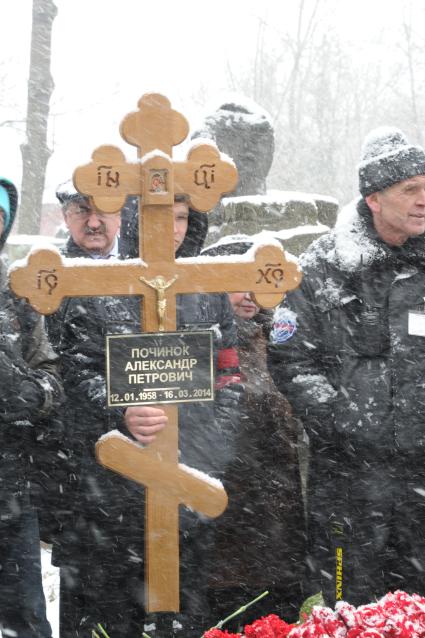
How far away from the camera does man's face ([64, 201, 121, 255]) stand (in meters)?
3.35

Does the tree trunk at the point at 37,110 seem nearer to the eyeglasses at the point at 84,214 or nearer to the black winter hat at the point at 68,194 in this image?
the black winter hat at the point at 68,194

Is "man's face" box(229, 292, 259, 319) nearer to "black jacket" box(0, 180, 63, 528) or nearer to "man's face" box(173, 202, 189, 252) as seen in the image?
"man's face" box(173, 202, 189, 252)

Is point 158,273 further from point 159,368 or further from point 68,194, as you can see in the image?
point 68,194

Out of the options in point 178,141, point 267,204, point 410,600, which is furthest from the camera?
point 267,204

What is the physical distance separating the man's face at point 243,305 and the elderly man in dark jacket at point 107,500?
433 mm

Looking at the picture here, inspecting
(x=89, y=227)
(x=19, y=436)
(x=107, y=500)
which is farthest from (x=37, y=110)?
(x=107, y=500)

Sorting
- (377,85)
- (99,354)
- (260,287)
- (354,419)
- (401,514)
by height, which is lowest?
(401,514)

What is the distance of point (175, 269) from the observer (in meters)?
2.59

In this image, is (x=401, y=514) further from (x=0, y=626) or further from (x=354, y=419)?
(x=0, y=626)

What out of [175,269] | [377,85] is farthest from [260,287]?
[377,85]

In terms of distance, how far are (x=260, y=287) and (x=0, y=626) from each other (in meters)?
1.53

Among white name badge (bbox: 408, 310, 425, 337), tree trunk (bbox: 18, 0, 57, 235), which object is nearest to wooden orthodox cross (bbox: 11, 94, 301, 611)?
white name badge (bbox: 408, 310, 425, 337)

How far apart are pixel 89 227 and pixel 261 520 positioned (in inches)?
53.0

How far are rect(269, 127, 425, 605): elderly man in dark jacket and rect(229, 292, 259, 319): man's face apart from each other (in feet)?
1.25
